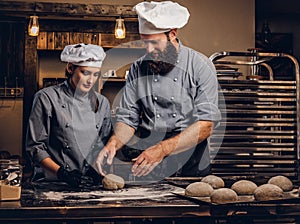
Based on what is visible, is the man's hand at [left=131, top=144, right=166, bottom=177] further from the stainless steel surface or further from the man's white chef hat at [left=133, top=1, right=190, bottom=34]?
the stainless steel surface

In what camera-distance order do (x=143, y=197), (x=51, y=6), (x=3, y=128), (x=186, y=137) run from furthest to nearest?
Answer: (x=3, y=128) → (x=51, y=6) → (x=186, y=137) → (x=143, y=197)

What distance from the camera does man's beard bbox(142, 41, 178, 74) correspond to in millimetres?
3086

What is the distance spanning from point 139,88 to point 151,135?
11.6 inches

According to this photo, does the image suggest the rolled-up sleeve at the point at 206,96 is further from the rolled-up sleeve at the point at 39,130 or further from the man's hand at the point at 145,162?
the rolled-up sleeve at the point at 39,130

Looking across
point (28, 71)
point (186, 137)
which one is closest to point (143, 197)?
point (186, 137)

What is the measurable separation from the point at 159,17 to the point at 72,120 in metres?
0.83

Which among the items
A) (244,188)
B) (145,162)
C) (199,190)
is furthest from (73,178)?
(244,188)

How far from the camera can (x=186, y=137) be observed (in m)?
2.88

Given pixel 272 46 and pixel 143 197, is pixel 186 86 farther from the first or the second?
pixel 272 46

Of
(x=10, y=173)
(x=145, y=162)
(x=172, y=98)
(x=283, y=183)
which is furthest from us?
(x=172, y=98)

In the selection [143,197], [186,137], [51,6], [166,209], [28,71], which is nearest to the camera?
[166,209]

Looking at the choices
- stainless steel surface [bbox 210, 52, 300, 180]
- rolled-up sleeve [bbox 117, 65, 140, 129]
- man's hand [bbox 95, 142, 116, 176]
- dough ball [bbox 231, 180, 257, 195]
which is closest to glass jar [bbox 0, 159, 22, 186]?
man's hand [bbox 95, 142, 116, 176]

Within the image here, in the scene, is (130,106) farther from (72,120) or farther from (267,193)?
(267,193)

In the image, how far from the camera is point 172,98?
3.11 meters
